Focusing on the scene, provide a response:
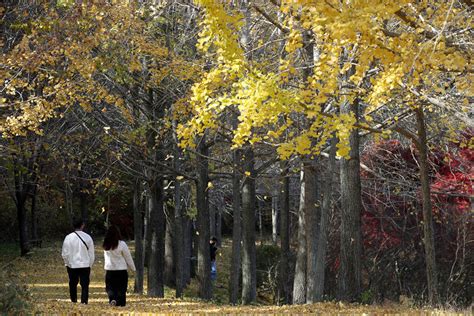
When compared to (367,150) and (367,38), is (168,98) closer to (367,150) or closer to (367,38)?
(367,150)

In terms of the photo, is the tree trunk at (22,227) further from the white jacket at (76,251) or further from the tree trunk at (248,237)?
the white jacket at (76,251)

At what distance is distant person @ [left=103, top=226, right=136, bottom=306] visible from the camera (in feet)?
45.9

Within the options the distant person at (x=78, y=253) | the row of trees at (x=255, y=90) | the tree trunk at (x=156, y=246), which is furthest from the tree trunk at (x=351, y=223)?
the tree trunk at (x=156, y=246)

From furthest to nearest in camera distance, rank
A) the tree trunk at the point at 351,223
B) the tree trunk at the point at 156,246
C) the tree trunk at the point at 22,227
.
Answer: the tree trunk at the point at 22,227, the tree trunk at the point at 156,246, the tree trunk at the point at 351,223

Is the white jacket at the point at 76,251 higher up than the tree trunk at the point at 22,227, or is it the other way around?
the tree trunk at the point at 22,227

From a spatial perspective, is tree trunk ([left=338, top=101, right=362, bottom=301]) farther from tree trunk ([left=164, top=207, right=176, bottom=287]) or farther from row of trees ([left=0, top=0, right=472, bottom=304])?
tree trunk ([left=164, top=207, right=176, bottom=287])

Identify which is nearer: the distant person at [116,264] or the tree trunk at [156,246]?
the distant person at [116,264]

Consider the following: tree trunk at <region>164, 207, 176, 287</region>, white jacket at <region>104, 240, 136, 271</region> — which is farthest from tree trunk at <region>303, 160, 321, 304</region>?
tree trunk at <region>164, 207, 176, 287</region>

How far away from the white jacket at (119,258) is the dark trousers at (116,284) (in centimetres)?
11

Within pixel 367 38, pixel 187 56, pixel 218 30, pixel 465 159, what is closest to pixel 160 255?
pixel 187 56

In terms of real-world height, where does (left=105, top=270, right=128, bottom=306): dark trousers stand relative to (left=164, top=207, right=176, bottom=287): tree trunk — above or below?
below

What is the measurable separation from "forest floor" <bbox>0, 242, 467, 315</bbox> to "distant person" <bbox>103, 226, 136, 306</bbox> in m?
0.29

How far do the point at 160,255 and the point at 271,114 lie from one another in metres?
13.5

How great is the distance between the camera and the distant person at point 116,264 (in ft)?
45.9
